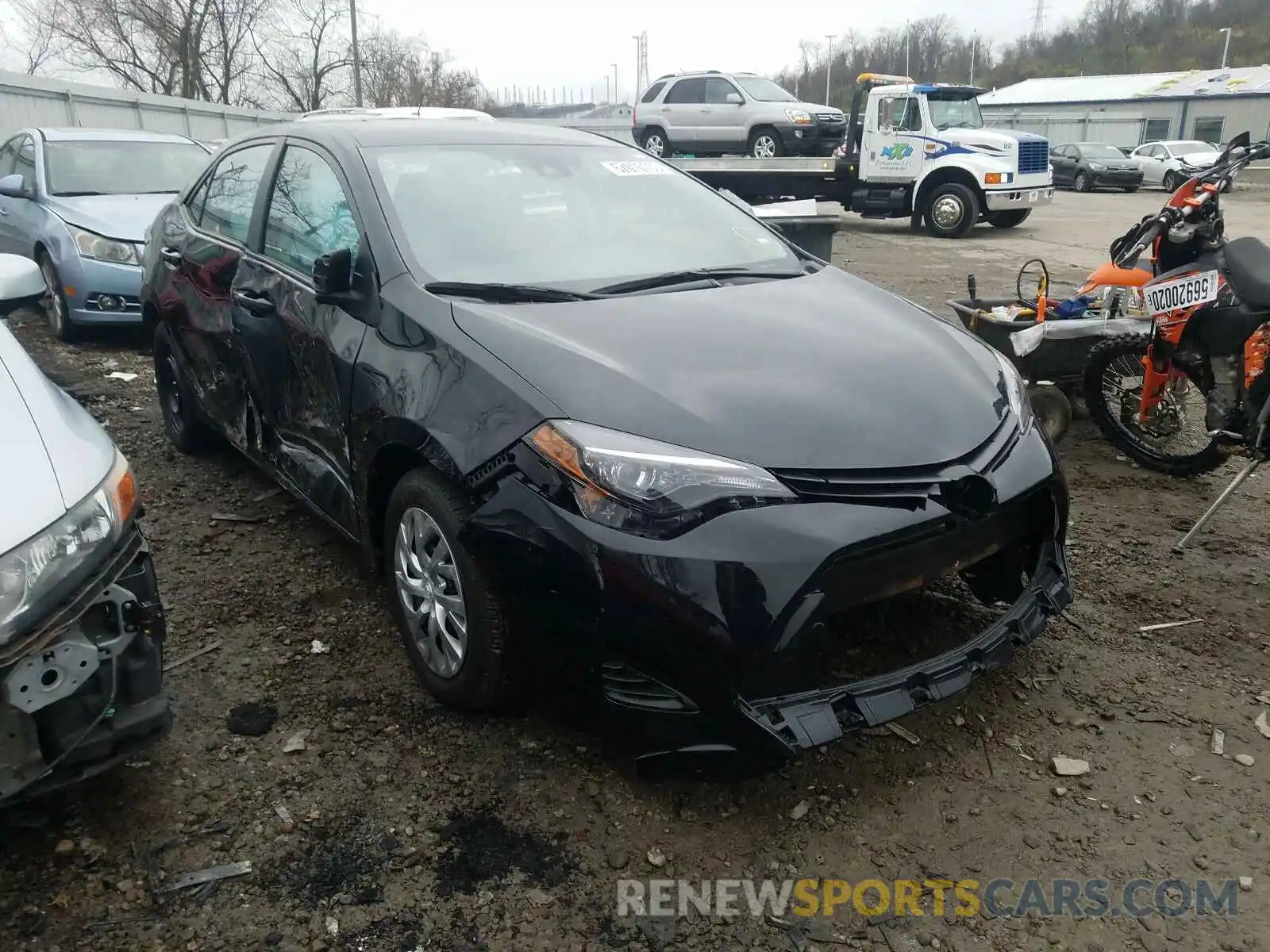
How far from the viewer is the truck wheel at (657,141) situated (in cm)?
1952

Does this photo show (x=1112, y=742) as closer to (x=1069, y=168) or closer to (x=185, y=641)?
(x=185, y=641)

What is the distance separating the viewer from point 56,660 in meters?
1.96

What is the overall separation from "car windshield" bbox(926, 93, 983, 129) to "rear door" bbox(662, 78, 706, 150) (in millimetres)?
4633

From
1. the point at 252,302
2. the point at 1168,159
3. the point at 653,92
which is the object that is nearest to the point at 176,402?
A: the point at 252,302

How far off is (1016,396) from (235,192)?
318 centimetres

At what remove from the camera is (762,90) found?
18.6 meters

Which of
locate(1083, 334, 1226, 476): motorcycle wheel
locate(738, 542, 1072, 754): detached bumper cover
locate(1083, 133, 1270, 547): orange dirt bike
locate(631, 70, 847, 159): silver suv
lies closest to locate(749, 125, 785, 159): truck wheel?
locate(631, 70, 847, 159): silver suv

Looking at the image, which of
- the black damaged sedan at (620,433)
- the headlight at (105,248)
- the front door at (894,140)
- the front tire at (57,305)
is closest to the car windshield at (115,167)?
the front tire at (57,305)

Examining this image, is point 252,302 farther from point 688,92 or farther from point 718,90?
point 688,92

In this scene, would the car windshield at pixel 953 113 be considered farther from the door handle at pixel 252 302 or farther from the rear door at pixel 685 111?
the door handle at pixel 252 302

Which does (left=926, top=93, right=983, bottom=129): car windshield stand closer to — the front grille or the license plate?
the front grille

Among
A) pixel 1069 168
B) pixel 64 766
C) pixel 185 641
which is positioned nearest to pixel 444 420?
pixel 64 766

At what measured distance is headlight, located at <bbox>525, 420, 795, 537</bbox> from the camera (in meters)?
2.15

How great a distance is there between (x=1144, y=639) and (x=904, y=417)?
1415 millimetres
